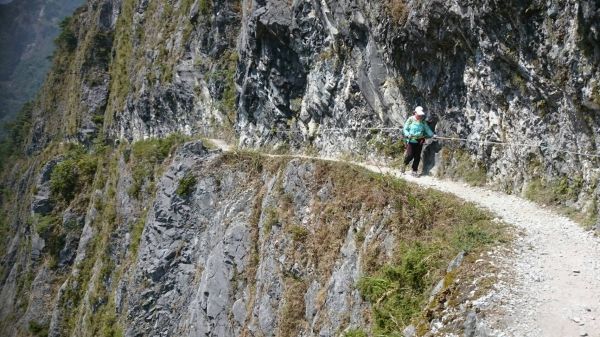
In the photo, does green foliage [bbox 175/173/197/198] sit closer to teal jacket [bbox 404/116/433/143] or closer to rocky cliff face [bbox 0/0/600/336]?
rocky cliff face [bbox 0/0/600/336]

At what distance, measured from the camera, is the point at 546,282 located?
26.2 ft

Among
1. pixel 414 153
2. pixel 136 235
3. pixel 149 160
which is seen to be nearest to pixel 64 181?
pixel 149 160

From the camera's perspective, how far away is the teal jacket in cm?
1483

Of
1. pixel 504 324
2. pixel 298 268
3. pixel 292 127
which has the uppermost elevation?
pixel 292 127

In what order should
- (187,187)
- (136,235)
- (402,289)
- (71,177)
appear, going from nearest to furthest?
(402,289)
(187,187)
(136,235)
(71,177)

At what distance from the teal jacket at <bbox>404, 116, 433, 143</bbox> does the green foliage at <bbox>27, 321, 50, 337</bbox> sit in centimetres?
4276

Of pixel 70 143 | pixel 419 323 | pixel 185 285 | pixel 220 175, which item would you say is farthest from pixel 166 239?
pixel 70 143

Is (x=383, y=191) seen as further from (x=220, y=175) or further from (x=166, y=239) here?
(x=166, y=239)

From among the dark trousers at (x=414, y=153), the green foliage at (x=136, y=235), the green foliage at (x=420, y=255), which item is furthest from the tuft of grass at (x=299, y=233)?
the green foliage at (x=136, y=235)

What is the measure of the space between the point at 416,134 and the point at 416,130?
0.12 meters

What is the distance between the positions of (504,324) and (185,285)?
20.8 metres

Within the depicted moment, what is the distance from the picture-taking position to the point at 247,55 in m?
28.1

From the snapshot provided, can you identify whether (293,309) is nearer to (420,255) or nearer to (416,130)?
(420,255)

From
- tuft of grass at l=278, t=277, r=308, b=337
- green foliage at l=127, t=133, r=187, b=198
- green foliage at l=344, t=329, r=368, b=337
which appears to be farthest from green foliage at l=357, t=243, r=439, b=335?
green foliage at l=127, t=133, r=187, b=198
